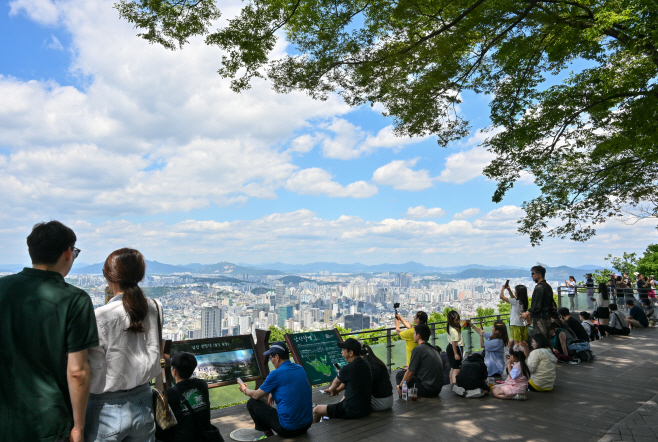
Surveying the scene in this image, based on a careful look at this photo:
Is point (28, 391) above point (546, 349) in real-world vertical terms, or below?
above

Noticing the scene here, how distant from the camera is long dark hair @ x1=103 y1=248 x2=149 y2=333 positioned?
98.0 inches

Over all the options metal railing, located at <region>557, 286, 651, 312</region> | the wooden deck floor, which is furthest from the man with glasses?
metal railing, located at <region>557, 286, 651, 312</region>

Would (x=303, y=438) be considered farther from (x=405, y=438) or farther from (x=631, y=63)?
(x=631, y=63)

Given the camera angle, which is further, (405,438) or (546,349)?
(546,349)

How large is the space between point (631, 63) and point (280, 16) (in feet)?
22.6

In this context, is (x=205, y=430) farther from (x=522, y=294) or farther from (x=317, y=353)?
(x=522, y=294)

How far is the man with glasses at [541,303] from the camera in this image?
328 inches

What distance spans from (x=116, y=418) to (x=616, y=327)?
46.4ft

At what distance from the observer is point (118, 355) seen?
2.44 m

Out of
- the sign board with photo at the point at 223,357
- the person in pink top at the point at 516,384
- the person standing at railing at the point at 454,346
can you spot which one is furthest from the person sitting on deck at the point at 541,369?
the sign board with photo at the point at 223,357

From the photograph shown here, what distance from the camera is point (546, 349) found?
22.1 ft

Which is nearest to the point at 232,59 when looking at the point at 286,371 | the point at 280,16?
the point at 280,16

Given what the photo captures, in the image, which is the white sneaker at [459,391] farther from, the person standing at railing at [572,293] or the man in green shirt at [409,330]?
the person standing at railing at [572,293]

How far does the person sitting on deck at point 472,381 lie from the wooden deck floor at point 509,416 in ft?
0.42
